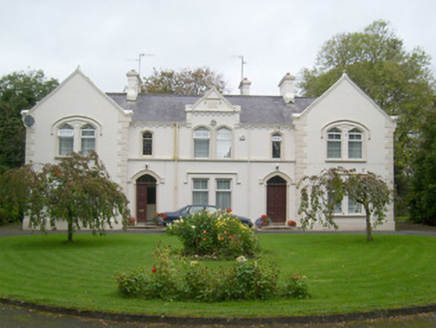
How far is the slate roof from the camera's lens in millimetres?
30406

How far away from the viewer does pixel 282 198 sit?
2975cm

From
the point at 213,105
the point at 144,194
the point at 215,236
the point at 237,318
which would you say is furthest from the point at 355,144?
the point at 237,318

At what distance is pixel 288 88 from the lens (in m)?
33.2

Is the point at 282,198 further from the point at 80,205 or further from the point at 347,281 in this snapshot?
the point at 347,281

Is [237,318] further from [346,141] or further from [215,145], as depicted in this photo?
[346,141]

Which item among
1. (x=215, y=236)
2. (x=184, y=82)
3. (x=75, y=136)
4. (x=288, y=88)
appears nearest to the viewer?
(x=215, y=236)

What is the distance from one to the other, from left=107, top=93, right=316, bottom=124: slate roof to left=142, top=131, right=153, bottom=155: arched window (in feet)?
2.98

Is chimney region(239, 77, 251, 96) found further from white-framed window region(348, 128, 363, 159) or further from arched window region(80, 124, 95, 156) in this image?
arched window region(80, 124, 95, 156)

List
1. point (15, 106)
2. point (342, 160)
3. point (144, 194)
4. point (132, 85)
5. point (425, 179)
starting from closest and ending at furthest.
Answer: point (144, 194) < point (342, 160) < point (425, 179) < point (132, 85) < point (15, 106)

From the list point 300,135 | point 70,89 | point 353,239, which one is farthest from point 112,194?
point 300,135

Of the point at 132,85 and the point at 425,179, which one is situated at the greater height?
the point at 132,85

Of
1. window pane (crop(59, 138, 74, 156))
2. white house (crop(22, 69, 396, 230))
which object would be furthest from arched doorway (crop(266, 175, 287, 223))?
window pane (crop(59, 138, 74, 156))

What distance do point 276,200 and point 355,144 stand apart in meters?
5.87

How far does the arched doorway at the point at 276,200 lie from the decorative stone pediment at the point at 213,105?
16.1ft
